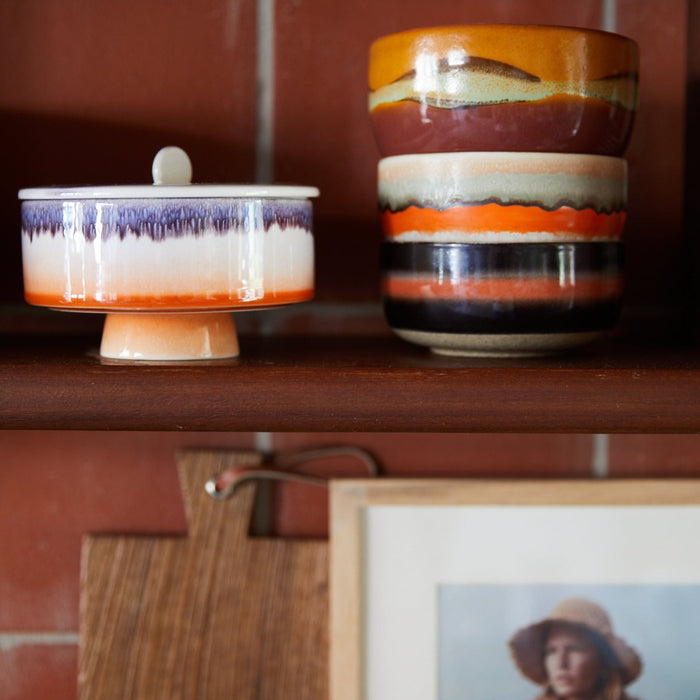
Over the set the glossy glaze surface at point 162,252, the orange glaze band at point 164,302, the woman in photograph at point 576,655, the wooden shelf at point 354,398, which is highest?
the glossy glaze surface at point 162,252

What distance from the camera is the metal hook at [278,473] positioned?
0.51m

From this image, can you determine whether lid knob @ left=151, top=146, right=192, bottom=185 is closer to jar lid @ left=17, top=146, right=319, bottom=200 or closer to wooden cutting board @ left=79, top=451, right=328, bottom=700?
jar lid @ left=17, top=146, right=319, bottom=200

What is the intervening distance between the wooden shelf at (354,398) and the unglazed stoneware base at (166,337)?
0.02 meters

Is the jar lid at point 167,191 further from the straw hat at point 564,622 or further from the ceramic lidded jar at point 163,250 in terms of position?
the straw hat at point 564,622

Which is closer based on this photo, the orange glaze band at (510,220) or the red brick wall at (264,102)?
the orange glaze band at (510,220)

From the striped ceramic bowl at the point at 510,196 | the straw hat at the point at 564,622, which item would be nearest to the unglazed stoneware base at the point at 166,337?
the striped ceramic bowl at the point at 510,196

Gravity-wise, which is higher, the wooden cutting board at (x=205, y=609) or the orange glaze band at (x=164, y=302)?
the orange glaze band at (x=164, y=302)

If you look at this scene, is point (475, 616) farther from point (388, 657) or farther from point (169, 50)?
point (169, 50)

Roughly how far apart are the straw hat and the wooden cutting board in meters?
0.11

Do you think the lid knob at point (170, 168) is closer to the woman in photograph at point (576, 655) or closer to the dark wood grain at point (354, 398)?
the dark wood grain at point (354, 398)

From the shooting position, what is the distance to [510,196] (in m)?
0.38

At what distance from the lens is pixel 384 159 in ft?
1.36

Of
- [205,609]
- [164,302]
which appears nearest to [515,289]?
[164,302]

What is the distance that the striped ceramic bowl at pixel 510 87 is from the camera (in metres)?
0.37
